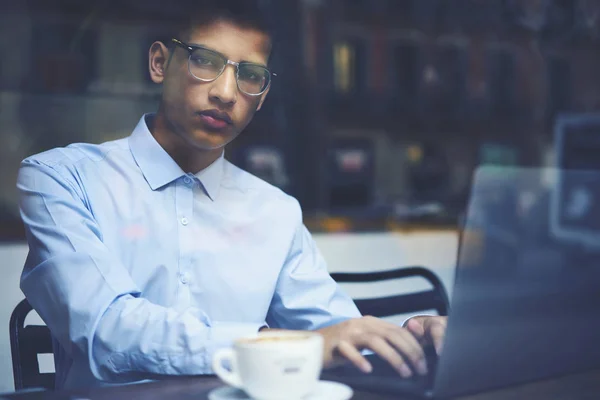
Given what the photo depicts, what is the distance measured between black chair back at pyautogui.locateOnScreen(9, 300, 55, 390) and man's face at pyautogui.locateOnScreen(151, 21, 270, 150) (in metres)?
0.34

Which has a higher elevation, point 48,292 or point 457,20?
point 457,20

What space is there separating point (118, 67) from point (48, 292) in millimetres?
695

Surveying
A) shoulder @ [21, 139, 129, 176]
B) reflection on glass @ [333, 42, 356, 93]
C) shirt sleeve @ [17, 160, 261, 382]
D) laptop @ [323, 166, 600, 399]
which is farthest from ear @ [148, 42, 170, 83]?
reflection on glass @ [333, 42, 356, 93]

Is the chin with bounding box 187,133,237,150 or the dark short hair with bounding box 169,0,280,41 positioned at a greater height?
the dark short hair with bounding box 169,0,280,41

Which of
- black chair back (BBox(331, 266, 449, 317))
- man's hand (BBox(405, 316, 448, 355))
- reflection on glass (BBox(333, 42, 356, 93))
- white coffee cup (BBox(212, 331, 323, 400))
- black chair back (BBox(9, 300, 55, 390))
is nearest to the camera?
white coffee cup (BBox(212, 331, 323, 400))

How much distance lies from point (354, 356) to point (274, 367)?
6.6 inches

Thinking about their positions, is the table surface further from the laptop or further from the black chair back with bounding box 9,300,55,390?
the black chair back with bounding box 9,300,55,390

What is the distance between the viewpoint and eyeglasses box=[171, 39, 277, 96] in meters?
1.05

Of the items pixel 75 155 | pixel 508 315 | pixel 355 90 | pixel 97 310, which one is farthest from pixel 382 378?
pixel 355 90

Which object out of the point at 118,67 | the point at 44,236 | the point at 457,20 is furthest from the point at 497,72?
the point at 44,236

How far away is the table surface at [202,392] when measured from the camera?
0.67m

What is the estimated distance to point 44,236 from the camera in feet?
3.03

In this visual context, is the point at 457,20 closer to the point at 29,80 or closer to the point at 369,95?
the point at 369,95

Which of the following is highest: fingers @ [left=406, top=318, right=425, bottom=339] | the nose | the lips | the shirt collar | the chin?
the nose
